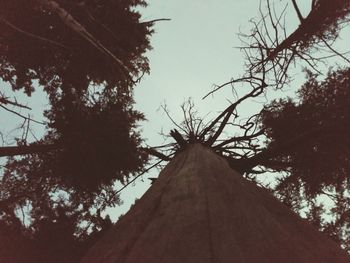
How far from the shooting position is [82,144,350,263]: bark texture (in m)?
1.43

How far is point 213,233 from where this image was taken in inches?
61.7

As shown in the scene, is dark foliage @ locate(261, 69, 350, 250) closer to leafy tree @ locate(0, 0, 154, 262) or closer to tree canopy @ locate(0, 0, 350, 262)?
tree canopy @ locate(0, 0, 350, 262)

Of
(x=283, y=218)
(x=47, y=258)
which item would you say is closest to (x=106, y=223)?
(x=47, y=258)

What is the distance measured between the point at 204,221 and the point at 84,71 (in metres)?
6.68

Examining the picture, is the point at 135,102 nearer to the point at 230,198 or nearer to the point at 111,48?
the point at 111,48

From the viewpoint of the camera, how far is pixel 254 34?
577 cm

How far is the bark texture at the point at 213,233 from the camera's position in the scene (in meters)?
1.43

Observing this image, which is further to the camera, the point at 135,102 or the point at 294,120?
the point at 135,102

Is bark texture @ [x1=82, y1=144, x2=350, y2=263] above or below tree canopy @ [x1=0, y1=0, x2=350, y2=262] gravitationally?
below

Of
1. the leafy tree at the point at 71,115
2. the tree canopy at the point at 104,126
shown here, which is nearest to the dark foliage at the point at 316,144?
the tree canopy at the point at 104,126

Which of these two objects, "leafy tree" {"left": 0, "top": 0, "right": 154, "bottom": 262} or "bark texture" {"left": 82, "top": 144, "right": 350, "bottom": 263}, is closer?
"bark texture" {"left": 82, "top": 144, "right": 350, "bottom": 263}

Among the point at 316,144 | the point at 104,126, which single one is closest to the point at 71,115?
the point at 104,126

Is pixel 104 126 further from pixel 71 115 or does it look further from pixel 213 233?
pixel 213 233

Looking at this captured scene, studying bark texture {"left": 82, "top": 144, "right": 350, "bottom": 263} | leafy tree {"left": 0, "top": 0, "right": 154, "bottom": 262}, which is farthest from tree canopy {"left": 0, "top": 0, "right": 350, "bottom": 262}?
bark texture {"left": 82, "top": 144, "right": 350, "bottom": 263}
